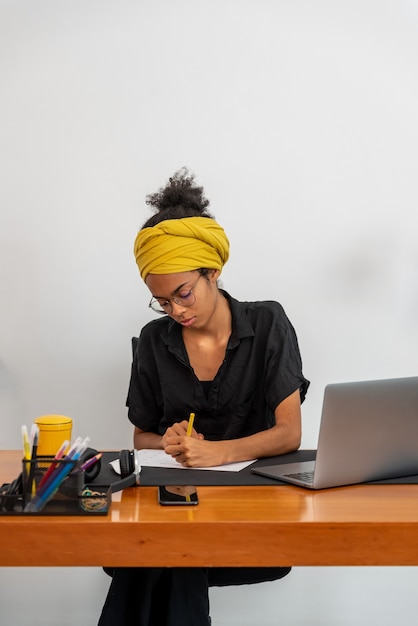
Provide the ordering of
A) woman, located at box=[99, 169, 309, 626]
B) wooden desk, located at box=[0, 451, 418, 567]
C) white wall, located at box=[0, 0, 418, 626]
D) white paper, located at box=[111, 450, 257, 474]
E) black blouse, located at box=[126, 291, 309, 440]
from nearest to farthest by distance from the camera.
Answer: wooden desk, located at box=[0, 451, 418, 567] < white paper, located at box=[111, 450, 257, 474] < woman, located at box=[99, 169, 309, 626] < black blouse, located at box=[126, 291, 309, 440] < white wall, located at box=[0, 0, 418, 626]

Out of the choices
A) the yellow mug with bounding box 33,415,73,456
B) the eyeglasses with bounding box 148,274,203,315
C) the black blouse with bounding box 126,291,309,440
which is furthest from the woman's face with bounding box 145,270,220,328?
the yellow mug with bounding box 33,415,73,456

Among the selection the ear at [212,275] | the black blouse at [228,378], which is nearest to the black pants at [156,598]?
the black blouse at [228,378]

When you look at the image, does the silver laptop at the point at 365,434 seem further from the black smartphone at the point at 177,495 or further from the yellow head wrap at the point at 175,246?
the yellow head wrap at the point at 175,246

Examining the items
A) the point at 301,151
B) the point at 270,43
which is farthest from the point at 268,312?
the point at 270,43

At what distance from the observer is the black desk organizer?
1.31 meters

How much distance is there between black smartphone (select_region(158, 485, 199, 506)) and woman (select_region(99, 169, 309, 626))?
0.21m

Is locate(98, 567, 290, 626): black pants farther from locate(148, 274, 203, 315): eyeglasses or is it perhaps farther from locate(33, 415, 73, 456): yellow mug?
locate(148, 274, 203, 315): eyeglasses

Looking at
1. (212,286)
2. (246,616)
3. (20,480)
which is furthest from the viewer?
(246,616)

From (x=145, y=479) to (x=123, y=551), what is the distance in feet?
1.04

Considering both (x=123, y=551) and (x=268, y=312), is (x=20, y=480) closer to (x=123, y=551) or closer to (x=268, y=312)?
(x=123, y=551)

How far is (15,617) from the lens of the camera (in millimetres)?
2803

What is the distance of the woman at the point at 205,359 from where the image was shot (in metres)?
1.84

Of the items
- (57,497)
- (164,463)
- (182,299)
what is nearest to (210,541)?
(57,497)

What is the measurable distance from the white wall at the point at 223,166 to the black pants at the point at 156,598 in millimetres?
1346
